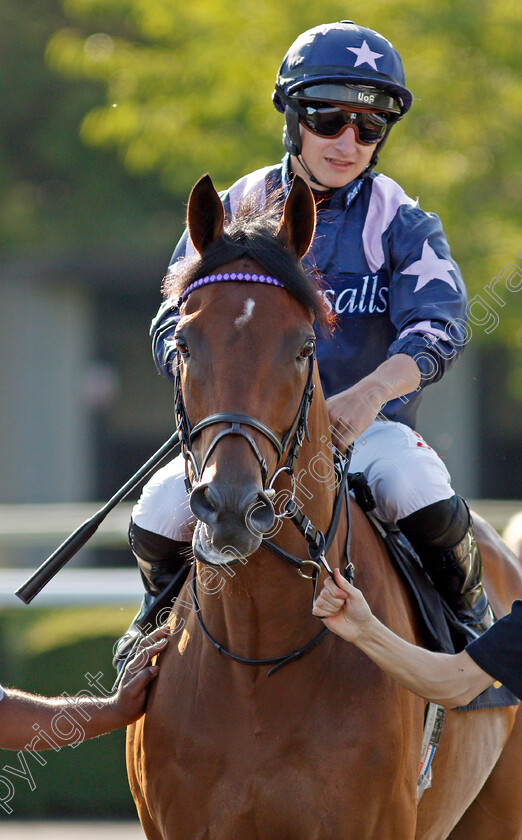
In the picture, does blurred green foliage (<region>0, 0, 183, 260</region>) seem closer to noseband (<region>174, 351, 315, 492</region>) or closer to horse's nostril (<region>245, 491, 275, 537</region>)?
noseband (<region>174, 351, 315, 492</region>)

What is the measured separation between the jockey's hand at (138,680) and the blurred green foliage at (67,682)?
3.96 m

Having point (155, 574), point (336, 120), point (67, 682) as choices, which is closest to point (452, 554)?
point (155, 574)

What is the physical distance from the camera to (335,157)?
382cm

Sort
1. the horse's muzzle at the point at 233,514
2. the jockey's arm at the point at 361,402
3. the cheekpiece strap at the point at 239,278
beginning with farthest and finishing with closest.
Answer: the jockey's arm at the point at 361,402
the cheekpiece strap at the point at 239,278
the horse's muzzle at the point at 233,514

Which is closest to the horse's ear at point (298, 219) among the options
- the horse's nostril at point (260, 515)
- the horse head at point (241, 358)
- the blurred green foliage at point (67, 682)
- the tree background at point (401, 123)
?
the horse head at point (241, 358)

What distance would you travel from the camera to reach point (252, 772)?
9.71ft

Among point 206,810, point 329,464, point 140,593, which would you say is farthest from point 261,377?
point 140,593

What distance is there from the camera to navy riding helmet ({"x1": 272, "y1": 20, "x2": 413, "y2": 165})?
3766 mm

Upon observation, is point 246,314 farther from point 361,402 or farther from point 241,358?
point 361,402

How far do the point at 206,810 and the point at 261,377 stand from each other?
1.18 metres

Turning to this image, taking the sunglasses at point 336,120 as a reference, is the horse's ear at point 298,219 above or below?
below

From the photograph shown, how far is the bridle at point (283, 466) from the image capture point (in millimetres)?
2637

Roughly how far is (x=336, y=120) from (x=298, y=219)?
94 centimetres

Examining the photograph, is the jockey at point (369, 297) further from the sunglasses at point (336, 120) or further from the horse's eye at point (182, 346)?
the horse's eye at point (182, 346)
